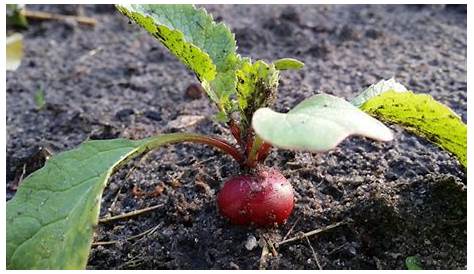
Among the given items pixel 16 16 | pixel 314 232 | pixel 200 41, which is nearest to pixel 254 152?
pixel 314 232

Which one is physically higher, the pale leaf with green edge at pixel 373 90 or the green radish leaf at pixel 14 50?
the pale leaf with green edge at pixel 373 90

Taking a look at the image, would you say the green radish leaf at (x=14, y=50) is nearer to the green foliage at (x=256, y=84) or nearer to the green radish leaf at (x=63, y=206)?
the green radish leaf at (x=63, y=206)

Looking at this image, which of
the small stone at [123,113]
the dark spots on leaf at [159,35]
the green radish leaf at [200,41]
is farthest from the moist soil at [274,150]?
the dark spots on leaf at [159,35]

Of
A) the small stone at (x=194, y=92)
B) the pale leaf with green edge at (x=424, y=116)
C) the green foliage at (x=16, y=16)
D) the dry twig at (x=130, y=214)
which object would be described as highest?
the pale leaf with green edge at (x=424, y=116)

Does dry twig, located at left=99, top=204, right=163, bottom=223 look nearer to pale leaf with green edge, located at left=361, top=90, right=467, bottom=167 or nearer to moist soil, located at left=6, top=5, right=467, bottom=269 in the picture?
moist soil, located at left=6, top=5, right=467, bottom=269

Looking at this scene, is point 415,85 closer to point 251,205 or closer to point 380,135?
point 251,205
